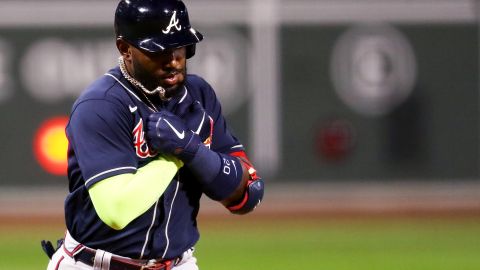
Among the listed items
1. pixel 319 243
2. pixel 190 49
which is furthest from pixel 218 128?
pixel 319 243

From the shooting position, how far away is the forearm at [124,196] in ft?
11.7

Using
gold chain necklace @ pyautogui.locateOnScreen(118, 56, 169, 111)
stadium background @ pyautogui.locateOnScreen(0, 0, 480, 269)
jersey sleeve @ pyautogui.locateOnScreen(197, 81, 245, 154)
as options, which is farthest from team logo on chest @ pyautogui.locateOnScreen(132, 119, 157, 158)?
stadium background @ pyautogui.locateOnScreen(0, 0, 480, 269)

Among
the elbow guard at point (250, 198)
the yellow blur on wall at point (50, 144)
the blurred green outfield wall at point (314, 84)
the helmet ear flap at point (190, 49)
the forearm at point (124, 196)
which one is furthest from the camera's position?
the blurred green outfield wall at point (314, 84)

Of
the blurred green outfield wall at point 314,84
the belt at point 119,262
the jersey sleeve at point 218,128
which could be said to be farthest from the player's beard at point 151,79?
the blurred green outfield wall at point 314,84

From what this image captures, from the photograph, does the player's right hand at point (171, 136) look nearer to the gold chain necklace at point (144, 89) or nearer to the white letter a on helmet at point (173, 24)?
the gold chain necklace at point (144, 89)

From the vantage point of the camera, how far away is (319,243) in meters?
10.8

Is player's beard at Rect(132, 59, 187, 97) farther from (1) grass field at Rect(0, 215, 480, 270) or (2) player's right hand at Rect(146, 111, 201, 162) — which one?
(1) grass field at Rect(0, 215, 480, 270)

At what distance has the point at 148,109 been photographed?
148 inches

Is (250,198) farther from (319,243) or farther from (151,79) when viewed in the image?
(319,243)

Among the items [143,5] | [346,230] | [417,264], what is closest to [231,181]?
[143,5]

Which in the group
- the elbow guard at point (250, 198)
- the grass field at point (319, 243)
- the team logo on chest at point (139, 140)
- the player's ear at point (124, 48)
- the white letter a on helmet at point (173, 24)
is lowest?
the grass field at point (319, 243)

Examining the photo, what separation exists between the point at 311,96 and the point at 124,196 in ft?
32.8

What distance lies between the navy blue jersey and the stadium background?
8900mm

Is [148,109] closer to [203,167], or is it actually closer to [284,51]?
[203,167]
